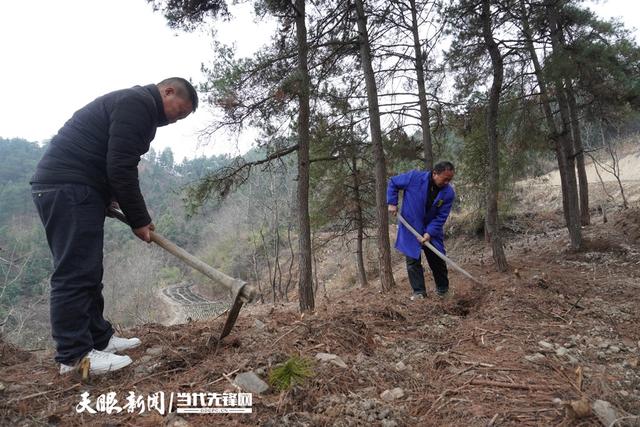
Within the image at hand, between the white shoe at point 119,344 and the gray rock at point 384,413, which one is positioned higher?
the white shoe at point 119,344

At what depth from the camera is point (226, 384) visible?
2.18 m

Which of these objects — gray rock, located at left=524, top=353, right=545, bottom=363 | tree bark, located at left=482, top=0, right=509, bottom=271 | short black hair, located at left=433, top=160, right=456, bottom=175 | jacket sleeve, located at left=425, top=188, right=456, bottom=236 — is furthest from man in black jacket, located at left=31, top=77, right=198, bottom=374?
tree bark, located at left=482, top=0, right=509, bottom=271

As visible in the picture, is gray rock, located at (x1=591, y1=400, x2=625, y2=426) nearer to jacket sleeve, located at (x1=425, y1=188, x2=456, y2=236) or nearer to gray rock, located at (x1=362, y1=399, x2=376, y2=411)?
gray rock, located at (x1=362, y1=399, x2=376, y2=411)

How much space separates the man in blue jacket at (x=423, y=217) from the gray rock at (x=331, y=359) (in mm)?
2734

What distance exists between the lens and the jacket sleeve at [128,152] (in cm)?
255

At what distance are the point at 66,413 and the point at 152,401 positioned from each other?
1.40 ft

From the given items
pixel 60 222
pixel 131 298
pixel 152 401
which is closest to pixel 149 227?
pixel 60 222

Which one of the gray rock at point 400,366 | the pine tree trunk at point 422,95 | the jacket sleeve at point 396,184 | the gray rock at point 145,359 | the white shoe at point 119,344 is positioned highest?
the pine tree trunk at point 422,95

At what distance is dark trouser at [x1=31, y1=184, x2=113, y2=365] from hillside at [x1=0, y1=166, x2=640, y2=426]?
0.80 feet

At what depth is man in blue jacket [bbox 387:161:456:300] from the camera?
16.8 ft

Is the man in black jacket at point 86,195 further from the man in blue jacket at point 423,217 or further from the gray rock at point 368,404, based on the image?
the man in blue jacket at point 423,217

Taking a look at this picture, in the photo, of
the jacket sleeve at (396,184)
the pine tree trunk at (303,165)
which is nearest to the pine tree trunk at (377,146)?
the pine tree trunk at (303,165)

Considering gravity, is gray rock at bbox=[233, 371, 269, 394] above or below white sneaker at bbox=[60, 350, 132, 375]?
below

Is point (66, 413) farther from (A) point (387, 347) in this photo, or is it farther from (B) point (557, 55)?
(B) point (557, 55)
